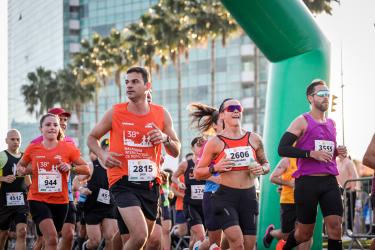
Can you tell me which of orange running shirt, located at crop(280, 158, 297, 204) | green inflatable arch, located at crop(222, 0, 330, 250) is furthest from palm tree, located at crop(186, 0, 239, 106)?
orange running shirt, located at crop(280, 158, 297, 204)

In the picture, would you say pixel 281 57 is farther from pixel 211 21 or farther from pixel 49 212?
pixel 211 21

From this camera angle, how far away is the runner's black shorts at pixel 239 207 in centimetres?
854

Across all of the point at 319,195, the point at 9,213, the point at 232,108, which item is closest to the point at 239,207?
the point at 319,195

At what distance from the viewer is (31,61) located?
102 m

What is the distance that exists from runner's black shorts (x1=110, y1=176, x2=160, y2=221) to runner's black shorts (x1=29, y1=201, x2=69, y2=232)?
2002mm

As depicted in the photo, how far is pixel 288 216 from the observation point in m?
11.3

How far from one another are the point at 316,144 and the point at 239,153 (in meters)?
0.95

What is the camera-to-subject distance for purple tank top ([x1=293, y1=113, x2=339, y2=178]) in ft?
28.8

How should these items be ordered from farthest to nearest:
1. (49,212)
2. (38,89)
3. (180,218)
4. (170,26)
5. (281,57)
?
(38,89)
(170,26)
(180,218)
(281,57)
(49,212)

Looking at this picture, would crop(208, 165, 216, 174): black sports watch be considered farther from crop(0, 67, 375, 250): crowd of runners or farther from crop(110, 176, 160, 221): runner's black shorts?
crop(110, 176, 160, 221): runner's black shorts

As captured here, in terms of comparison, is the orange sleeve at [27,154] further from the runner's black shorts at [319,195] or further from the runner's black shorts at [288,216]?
the runner's black shorts at [319,195]

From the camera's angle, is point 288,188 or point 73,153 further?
point 288,188

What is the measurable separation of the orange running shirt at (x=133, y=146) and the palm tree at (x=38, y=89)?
170ft

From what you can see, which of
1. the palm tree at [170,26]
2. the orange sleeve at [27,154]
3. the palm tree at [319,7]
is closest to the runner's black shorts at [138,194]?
the orange sleeve at [27,154]
